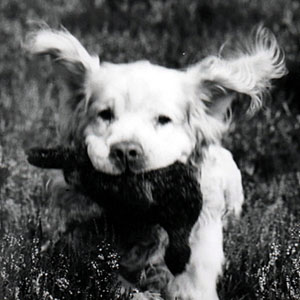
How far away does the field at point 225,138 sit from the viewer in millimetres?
4049

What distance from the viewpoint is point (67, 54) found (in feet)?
15.0

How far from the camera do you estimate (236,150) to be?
6.48m

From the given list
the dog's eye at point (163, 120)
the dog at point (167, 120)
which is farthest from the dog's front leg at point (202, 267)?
the dog's eye at point (163, 120)

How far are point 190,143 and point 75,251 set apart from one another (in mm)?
843

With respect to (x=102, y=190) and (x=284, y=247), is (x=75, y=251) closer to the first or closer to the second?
(x=102, y=190)

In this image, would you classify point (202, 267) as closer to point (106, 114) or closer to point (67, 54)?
point (106, 114)

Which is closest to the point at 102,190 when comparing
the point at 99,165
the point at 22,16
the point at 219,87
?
the point at 99,165

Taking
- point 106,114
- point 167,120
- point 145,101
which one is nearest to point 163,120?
point 167,120

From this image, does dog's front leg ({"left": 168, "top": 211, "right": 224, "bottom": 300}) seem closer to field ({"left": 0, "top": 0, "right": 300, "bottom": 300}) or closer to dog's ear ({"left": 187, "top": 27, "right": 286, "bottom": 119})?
field ({"left": 0, "top": 0, "right": 300, "bottom": 300})

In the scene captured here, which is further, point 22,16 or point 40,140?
point 22,16

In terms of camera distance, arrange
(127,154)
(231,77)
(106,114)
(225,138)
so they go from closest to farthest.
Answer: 1. (127,154)
2. (106,114)
3. (231,77)
4. (225,138)

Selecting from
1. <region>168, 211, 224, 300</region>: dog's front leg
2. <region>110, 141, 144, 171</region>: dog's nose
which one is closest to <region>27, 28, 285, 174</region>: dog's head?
<region>110, 141, 144, 171</region>: dog's nose

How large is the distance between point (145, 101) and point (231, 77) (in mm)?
589

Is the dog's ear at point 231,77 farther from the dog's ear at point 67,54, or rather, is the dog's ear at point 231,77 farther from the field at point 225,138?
the dog's ear at point 67,54
